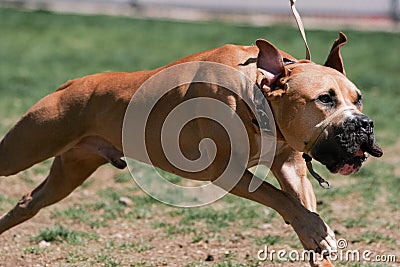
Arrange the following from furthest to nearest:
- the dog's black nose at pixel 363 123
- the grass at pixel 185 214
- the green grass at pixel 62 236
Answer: the green grass at pixel 62 236 < the grass at pixel 185 214 < the dog's black nose at pixel 363 123

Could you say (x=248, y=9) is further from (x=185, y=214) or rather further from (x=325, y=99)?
(x=325, y=99)

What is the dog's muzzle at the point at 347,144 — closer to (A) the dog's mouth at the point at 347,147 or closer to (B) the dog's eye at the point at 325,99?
(A) the dog's mouth at the point at 347,147

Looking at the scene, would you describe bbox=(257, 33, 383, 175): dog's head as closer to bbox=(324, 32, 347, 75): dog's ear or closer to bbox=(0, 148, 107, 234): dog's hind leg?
bbox=(324, 32, 347, 75): dog's ear

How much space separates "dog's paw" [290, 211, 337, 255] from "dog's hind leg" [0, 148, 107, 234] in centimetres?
187

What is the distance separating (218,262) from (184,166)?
0.94 meters

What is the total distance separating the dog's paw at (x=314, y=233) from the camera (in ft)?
14.7

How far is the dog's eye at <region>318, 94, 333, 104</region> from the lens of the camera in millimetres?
4535

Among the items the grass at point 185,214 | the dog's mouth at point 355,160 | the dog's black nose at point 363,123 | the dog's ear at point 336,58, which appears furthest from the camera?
the grass at point 185,214

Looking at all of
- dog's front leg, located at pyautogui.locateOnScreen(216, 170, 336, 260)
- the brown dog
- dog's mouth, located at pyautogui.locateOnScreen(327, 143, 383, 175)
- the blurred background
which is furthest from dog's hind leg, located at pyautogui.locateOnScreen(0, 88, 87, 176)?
the blurred background

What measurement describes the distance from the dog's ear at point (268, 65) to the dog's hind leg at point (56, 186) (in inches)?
65.3

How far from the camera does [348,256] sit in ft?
19.3

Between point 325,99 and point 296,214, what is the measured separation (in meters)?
0.67

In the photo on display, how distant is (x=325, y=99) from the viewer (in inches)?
179

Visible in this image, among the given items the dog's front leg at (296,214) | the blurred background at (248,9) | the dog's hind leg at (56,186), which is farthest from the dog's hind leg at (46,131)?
the blurred background at (248,9)
